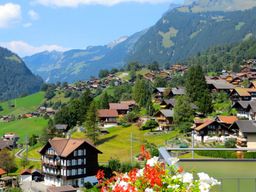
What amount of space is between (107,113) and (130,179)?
74882mm

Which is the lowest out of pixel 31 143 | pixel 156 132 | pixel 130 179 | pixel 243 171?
pixel 31 143

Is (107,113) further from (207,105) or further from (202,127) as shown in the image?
(202,127)

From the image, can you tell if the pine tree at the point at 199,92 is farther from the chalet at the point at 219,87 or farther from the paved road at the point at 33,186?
the paved road at the point at 33,186

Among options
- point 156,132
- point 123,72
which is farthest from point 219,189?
point 123,72

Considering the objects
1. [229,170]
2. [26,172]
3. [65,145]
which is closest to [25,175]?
[26,172]

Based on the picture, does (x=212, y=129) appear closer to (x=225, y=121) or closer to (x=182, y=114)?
(x=225, y=121)

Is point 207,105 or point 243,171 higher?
point 243,171

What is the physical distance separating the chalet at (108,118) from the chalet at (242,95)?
66.4ft

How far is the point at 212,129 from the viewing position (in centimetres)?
5734

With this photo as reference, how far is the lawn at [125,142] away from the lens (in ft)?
192

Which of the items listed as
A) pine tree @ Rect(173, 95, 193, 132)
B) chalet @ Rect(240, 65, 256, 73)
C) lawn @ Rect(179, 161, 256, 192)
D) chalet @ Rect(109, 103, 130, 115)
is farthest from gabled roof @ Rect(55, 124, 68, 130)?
lawn @ Rect(179, 161, 256, 192)

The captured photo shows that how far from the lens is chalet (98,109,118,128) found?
7875 centimetres

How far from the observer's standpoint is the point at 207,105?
67.7 metres

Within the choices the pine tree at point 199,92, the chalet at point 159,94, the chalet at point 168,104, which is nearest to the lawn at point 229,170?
the pine tree at point 199,92
